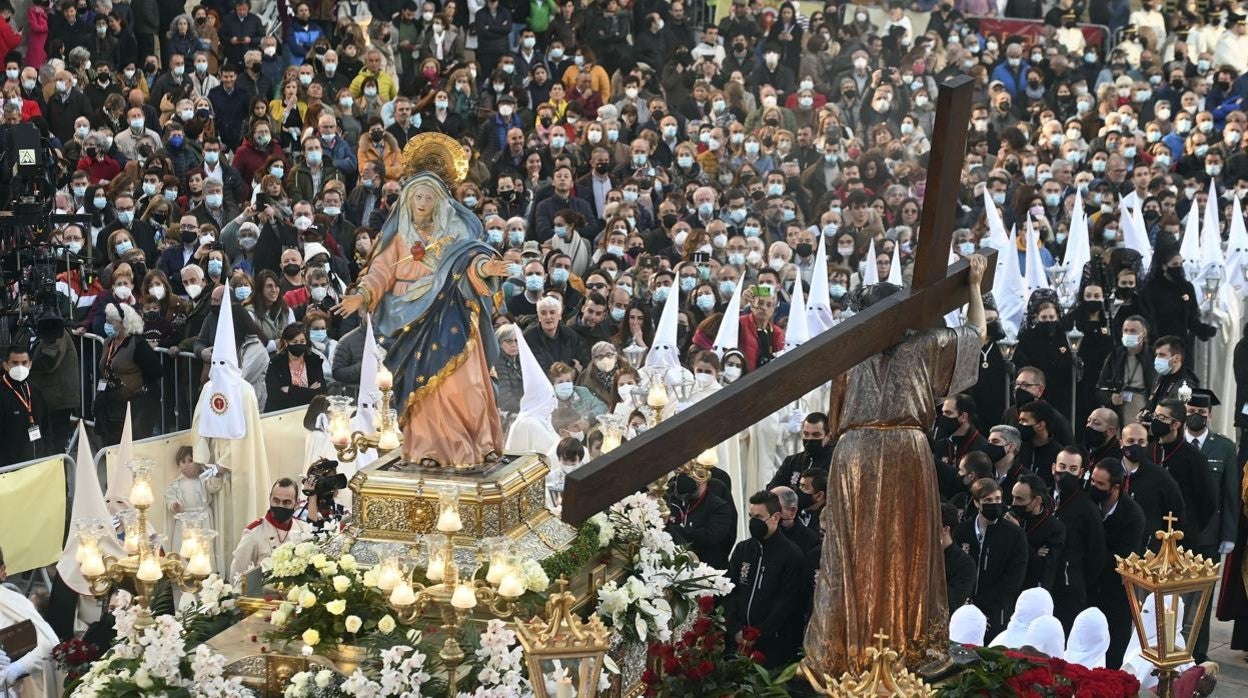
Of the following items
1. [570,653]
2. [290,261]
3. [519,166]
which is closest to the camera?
[570,653]

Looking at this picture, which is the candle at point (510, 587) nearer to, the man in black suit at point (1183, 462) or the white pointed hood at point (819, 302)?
the man in black suit at point (1183, 462)

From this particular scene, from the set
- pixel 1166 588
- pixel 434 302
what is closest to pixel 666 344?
pixel 434 302

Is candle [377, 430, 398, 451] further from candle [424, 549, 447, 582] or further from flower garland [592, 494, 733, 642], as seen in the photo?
candle [424, 549, 447, 582]

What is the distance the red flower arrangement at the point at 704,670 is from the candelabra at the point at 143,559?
2.43 meters

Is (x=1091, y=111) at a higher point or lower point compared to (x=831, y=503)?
higher

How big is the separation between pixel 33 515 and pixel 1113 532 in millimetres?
7535

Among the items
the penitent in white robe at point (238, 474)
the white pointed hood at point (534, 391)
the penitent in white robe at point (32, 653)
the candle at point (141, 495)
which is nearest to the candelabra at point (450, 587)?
the candle at point (141, 495)

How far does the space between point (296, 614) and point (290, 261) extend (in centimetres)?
958

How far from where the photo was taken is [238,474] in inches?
682

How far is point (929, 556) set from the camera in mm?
10273

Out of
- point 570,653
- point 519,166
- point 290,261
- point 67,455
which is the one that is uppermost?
point 519,166

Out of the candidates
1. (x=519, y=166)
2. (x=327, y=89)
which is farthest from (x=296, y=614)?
(x=327, y=89)

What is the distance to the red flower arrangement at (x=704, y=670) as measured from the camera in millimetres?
10961

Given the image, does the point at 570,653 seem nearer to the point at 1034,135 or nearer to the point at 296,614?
the point at 296,614
